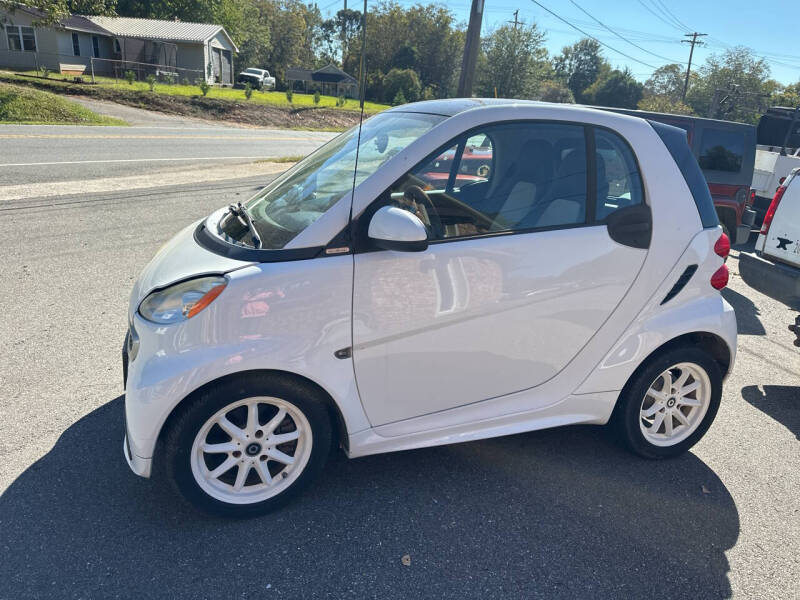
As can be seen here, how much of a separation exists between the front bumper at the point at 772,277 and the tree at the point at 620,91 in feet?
308

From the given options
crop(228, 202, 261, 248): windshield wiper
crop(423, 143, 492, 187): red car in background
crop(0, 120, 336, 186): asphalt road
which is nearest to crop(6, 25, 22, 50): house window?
crop(0, 120, 336, 186): asphalt road

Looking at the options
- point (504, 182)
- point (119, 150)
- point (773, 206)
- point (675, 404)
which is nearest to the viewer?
point (504, 182)

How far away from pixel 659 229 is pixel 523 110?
971 millimetres

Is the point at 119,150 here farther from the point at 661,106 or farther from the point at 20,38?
the point at 661,106

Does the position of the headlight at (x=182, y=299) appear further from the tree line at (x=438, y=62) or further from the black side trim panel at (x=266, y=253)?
the tree line at (x=438, y=62)

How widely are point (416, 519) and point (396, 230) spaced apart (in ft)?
4.67

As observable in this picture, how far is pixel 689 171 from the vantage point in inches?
133

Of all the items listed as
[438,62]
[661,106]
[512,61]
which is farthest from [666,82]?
[512,61]

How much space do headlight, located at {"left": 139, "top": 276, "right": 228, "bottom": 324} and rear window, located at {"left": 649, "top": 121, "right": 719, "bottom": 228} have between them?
253 centimetres

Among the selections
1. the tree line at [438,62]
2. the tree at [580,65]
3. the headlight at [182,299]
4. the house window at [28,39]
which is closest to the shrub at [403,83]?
the tree line at [438,62]

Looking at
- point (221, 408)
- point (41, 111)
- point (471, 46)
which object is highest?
point (471, 46)

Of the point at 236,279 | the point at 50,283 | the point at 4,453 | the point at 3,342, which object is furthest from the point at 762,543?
the point at 50,283

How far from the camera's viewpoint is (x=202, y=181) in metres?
12.2

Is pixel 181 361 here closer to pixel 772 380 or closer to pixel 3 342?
pixel 3 342
